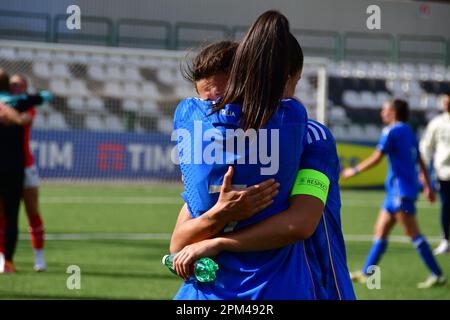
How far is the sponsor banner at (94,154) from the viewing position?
20172mm

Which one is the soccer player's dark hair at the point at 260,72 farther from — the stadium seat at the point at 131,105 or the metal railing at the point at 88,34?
the stadium seat at the point at 131,105

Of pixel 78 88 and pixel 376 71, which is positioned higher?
pixel 376 71

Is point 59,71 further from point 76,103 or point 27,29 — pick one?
point 27,29

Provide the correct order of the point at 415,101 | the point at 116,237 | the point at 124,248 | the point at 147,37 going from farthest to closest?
the point at 415,101 → the point at 147,37 → the point at 116,237 → the point at 124,248

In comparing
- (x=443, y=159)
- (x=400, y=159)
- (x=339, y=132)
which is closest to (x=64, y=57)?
(x=339, y=132)

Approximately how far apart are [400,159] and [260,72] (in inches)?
268

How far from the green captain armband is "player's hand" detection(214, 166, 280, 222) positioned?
85 mm

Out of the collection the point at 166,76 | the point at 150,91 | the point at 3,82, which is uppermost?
the point at 166,76

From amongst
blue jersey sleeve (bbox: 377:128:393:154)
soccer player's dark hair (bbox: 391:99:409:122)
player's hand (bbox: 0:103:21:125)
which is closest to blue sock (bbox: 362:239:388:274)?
blue jersey sleeve (bbox: 377:128:393:154)

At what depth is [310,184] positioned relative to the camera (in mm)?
2754

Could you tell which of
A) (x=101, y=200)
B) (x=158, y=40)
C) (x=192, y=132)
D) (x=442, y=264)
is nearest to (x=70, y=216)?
(x=101, y=200)

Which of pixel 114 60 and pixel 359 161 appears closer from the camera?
pixel 114 60

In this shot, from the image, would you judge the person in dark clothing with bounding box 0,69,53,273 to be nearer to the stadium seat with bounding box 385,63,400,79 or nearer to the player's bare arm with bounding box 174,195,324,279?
the player's bare arm with bounding box 174,195,324,279

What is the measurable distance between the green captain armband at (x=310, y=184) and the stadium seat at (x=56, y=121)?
1797 cm
